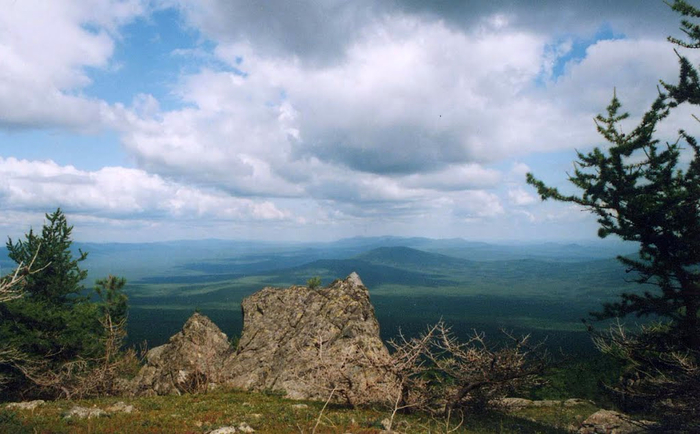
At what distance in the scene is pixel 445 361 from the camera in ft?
56.5

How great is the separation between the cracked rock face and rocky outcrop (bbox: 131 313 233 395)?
1391mm

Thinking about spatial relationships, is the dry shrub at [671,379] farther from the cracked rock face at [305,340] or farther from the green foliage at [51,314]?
the green foliage at [51,314]

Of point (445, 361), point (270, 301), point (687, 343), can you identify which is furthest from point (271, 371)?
point (687, 343)

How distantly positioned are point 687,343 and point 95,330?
5113cm

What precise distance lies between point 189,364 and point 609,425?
88.3 ft

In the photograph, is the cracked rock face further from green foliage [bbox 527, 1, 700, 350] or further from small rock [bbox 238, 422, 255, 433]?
green foliage [bbox 527, 1, 700, 350]

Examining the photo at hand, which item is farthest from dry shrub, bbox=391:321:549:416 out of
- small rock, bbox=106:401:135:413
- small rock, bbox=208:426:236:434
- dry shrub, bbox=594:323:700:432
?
small rock, bbox=106:401:135:413

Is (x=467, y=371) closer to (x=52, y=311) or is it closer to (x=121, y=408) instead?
(x=121, y=408)

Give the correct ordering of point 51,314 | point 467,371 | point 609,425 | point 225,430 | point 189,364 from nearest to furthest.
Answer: point 225,430 < point 467,371 < point 609,425 < point 189,364 < point 51,314

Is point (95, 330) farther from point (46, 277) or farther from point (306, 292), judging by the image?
point (306, 292)

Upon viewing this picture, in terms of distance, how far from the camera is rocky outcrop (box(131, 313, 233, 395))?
2509 cm

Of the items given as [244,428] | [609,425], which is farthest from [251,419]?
[609,425]

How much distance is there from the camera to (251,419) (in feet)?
50.8

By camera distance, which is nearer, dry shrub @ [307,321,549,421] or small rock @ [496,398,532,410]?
dry shrub @ [307,321,549,421]
